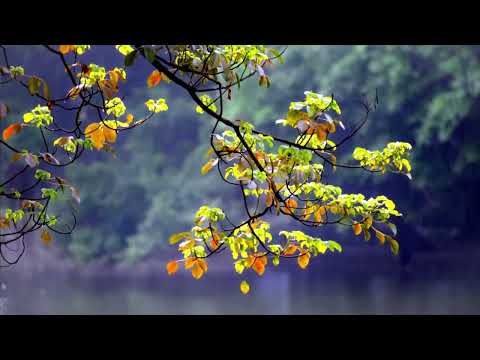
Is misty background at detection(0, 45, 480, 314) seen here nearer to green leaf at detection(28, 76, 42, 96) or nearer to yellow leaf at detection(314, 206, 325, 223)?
yellow leaf at detection(314, 206, 325, 223)

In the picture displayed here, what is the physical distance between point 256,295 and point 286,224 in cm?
132

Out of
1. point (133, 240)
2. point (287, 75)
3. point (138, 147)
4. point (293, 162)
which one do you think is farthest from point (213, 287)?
point (293, 162)

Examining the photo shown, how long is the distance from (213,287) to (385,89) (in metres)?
4.40

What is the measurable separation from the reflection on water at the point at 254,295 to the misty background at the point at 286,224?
32 mm

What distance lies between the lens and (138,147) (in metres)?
12.4

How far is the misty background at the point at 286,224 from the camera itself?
9.88 m

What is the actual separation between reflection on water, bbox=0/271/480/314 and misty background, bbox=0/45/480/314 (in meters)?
0.03

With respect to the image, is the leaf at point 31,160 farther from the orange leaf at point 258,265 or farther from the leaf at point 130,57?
the orange leaf at point 258,265

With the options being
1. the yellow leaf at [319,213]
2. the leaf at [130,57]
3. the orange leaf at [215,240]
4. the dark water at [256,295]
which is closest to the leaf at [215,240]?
the orange leaf at [215,240]

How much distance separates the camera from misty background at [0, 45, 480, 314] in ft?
32.4

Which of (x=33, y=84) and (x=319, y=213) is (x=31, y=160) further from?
(x=319, y=213)

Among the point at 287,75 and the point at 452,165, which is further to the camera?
the point at 287,75

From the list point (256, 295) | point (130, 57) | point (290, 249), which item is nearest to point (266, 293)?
point (256, 295)
